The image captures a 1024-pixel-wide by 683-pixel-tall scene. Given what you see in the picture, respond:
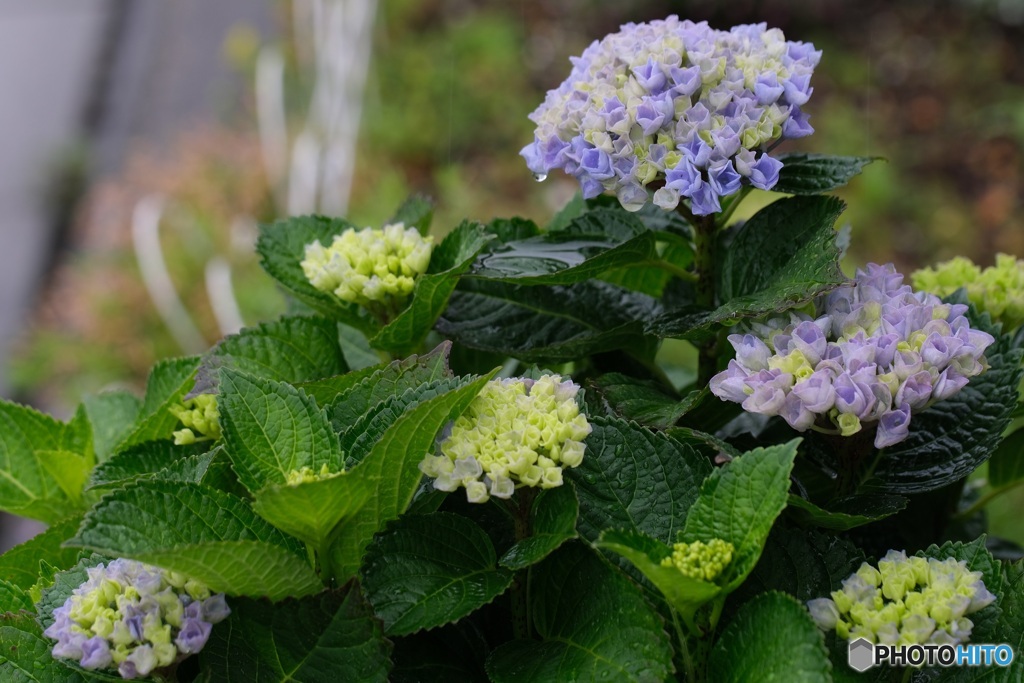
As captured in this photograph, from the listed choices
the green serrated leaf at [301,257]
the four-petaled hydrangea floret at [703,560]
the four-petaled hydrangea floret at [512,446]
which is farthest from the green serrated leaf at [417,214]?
the four-petaled hydrangea floret at [703,560]

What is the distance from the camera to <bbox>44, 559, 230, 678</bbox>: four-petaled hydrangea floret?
1.65ft

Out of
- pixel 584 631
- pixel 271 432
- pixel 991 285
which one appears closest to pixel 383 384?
pixel 271 432

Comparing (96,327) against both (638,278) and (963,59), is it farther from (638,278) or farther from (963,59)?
(963,59)

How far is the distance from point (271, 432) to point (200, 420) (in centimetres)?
12

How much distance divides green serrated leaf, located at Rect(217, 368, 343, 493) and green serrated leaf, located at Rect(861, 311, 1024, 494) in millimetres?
312

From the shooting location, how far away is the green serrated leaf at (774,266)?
1.93ft

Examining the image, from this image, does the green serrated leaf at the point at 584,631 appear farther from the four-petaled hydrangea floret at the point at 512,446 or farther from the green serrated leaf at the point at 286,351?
the green serrated leaf at the point at 286,351

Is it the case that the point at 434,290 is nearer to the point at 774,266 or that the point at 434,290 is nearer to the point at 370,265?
the point at 370,265

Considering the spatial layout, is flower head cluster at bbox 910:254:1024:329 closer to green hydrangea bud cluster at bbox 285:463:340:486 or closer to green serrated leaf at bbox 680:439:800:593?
green serrated leaf at bbox 680:439:800:593

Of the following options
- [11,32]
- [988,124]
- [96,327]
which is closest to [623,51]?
[96,327]

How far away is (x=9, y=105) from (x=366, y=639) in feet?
13.2

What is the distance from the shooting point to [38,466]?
0.76 metres

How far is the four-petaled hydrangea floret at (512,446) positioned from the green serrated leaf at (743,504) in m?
0.07
